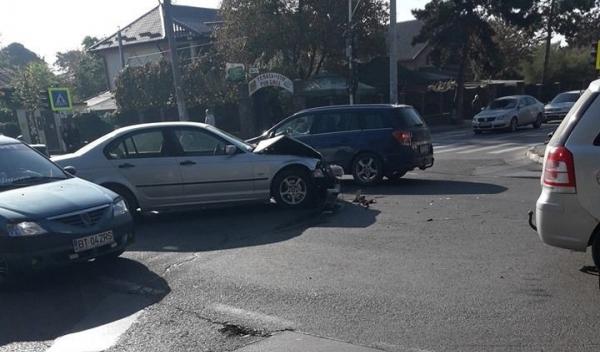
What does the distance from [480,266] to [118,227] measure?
398 centimetres

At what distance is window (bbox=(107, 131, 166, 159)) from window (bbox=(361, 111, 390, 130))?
4.80 metres

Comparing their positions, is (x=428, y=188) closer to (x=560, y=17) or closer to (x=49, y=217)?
(x=49, y=217)

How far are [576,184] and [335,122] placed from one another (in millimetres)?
8184

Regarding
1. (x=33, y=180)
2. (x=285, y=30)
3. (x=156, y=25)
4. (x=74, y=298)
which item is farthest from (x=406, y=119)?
(x=156, y=25)

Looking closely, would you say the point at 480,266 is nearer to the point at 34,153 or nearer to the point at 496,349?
the point at 496,349

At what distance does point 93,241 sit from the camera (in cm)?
622

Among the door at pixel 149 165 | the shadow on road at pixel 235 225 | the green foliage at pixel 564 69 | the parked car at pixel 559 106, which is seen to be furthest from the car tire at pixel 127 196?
the green foliage at pixel 564 69

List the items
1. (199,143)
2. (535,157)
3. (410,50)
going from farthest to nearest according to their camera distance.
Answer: (410,50), (535,157), (199,143)

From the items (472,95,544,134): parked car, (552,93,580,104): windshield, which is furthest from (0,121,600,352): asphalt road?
(552,93,580,104): windshield

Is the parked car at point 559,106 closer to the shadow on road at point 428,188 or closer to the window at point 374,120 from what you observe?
Answer: the shadow on road at point 428,188

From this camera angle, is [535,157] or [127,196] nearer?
[127,196]

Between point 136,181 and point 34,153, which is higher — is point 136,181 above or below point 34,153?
below

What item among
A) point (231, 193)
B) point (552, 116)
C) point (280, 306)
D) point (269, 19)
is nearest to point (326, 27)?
point (269, 19)

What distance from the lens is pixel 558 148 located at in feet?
16.7
